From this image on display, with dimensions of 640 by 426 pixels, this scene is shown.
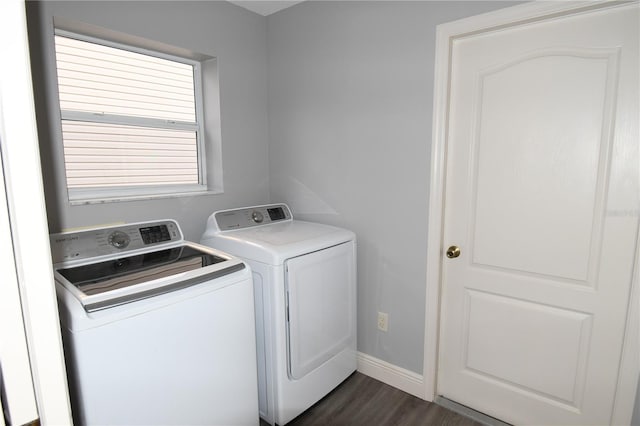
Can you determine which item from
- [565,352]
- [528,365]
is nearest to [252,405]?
[528,365]

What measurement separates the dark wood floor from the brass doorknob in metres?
0.88

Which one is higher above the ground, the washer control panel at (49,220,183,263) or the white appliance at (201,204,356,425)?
the washer control panel at (49,220,183,263)

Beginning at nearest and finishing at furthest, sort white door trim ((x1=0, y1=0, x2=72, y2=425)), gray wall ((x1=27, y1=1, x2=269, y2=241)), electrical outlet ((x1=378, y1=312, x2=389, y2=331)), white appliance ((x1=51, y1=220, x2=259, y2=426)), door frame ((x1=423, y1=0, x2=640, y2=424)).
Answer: white door trim ((x1=0, y1=0, x2=72, y2=425)) < white appliance ((x1=51, y1=220, x2=259, y2=426)) < door frame ((x1=423, y1=0, x2=640, y2=424)) < gray wall ((x1=27, y1=1, x2=269, y2=241)) < electrical outlet ((x1=378, y1=312, x2=389, y2=331))

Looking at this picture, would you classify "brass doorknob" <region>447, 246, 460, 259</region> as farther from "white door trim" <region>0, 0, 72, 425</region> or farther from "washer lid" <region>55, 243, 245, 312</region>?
"white door trim" <region>0, 0, 72, 425</region>

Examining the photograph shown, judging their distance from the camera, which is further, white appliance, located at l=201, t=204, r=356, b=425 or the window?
the window

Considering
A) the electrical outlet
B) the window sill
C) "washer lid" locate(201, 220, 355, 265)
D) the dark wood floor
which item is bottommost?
the dark wood floor

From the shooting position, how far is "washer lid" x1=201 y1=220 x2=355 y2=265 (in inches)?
68.2

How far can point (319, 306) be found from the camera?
6.40 feet

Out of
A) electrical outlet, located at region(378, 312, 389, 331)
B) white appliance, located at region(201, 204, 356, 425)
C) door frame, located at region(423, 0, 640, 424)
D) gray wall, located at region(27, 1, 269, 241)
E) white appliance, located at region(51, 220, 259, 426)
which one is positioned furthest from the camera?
electrical outlet, located at region(378, 312, 389, 331)

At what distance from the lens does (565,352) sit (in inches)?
65.7

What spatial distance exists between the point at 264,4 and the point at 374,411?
2644 millimetres

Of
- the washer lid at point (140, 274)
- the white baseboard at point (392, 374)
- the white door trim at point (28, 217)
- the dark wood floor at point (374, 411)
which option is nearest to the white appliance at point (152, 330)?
the washer lid at point (140, 274)

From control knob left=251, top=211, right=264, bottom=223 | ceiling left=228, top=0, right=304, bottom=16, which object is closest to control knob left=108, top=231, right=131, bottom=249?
control knob left=251, top=211, right=264, bottom=223

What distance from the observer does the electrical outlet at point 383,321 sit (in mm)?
2197
